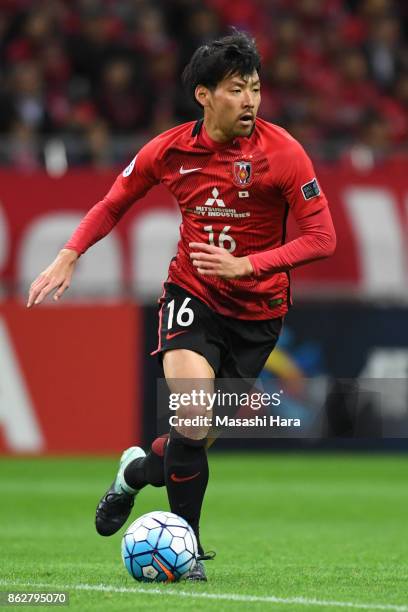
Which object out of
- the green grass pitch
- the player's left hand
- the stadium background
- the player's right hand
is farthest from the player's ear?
the stadium background

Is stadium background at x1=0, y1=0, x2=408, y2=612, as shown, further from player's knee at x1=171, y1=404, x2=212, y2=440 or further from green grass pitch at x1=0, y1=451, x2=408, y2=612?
player's knee at x1=171, y1=404, x2=212, y2=440

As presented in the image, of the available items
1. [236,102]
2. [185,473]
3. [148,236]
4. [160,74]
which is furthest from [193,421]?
[160,74]

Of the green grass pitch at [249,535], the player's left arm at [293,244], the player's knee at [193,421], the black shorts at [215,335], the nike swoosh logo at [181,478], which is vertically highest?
the player's left arm at [293,244]

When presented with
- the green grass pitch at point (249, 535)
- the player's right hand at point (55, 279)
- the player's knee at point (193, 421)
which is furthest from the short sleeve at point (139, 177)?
the green grass pitch at point (249, 535)

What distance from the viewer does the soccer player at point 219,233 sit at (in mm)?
5965

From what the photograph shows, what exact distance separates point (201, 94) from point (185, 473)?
1.66m

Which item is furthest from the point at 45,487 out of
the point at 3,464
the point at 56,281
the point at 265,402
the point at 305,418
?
the point at 56,281

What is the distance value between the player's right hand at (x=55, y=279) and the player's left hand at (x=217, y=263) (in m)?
0.64

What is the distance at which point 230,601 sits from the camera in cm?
529

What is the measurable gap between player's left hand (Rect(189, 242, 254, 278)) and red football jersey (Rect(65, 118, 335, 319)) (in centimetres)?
22

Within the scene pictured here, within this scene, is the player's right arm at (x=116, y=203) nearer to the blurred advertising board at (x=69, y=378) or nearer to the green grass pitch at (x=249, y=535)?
the green grass pitch at (x=249, y=535)

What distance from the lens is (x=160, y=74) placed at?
14703 mm

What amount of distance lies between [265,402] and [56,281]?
1.38 metres

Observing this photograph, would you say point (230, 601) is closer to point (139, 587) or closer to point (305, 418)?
point (139, 587)
